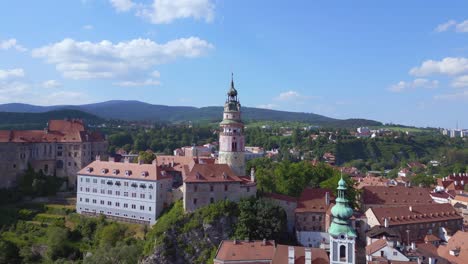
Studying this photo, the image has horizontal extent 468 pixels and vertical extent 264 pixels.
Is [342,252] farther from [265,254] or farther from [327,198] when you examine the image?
[327,198]

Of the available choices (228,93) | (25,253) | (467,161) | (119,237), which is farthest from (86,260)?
(467,161)

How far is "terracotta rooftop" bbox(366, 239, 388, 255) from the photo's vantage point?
56.2 m

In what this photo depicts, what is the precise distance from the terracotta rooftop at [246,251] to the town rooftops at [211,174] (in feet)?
35.6

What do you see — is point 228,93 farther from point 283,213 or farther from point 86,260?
point 86,260

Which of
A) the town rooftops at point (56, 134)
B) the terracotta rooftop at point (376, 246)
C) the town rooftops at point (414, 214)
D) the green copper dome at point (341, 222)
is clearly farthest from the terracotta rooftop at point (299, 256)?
the town rooftops at point (56, 134)

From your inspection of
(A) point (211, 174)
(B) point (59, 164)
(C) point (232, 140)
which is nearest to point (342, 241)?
(A) point (211, 174)

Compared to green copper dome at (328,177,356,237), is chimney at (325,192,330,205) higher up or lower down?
lower down

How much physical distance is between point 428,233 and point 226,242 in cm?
3310

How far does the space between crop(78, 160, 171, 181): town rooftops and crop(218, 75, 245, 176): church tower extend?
9.34 meters

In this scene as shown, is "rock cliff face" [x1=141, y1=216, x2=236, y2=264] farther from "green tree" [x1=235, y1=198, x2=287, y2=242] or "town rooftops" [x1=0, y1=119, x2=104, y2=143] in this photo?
"town rooftops" [x1=0, y1=119, x2=104, y2=143]

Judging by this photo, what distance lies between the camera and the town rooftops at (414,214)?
68125mm

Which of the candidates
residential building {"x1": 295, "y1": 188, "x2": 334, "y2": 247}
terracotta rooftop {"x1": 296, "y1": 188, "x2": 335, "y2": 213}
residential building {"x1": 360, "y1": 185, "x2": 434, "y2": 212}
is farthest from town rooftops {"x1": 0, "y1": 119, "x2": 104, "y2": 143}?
residential building {"x1": 360, "y1": 185, "x2": 434, "y2": 212}

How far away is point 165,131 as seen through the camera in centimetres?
19850

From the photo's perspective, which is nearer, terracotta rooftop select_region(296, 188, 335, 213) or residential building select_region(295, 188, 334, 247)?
residential building select_region(295, 188, 334, 247)
